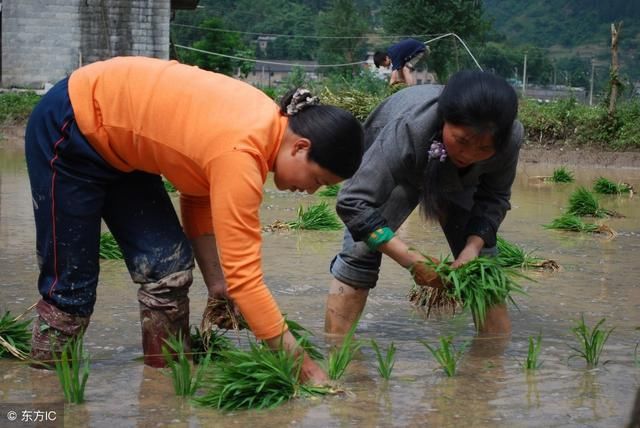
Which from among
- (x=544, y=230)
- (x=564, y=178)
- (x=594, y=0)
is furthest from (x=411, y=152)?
(x=594, y=0)

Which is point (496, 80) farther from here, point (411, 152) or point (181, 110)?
point (181, 110)

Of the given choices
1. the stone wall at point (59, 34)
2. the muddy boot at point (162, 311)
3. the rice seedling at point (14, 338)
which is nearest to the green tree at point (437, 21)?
the stone wall at point (59, 34)

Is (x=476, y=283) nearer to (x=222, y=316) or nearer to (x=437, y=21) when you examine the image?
(x=222, y=316)

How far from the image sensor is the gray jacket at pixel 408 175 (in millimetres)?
4344

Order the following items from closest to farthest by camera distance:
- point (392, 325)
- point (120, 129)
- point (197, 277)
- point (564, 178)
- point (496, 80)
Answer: point (120, 129), point (496, 80), point (392, 325), point (197, 277), point (564, 178)

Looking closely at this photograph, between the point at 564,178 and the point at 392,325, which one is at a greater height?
the point at 392,325

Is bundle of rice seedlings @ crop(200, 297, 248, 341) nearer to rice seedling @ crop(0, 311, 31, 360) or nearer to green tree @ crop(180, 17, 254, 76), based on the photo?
rice seedling @ crop(0, 311, 31, 360)

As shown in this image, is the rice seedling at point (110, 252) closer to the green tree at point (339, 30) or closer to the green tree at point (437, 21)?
the green tree at point (437, 21)

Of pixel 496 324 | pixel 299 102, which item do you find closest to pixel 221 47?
pixel 496 324

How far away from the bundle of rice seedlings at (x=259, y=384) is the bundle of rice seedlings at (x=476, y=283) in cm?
98

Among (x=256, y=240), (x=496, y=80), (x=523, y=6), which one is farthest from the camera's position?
(x=523, y=6)

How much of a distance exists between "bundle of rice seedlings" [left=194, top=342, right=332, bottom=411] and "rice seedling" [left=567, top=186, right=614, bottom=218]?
6776 mm

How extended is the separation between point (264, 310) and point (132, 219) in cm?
83

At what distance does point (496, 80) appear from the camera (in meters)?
4.10
